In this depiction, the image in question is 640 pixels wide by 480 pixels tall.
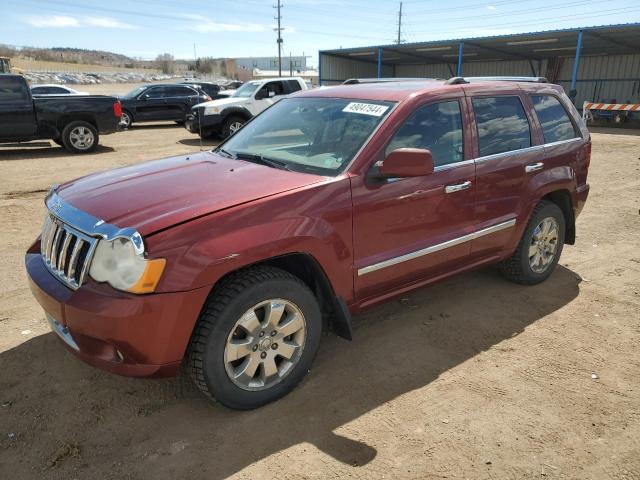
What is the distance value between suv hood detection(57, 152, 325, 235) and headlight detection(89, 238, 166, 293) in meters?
0.12

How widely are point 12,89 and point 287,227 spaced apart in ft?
36.7

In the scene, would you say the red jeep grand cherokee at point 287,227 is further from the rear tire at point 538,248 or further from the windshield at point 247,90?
the windshield at point 247,90

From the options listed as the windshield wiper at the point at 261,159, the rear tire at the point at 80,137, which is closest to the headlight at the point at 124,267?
the windshield wiper at the point at 261,159

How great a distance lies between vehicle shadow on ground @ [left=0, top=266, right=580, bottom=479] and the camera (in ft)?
8.29

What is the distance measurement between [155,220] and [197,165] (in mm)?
1021

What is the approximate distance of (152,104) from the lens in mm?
18094

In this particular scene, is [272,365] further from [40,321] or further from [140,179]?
[40,321]

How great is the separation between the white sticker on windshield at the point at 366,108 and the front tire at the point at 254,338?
4.19 feet

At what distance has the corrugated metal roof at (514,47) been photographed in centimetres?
2105

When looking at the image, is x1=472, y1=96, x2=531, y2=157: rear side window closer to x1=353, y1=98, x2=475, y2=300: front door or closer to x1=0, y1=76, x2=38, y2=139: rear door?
x1=353, y1=98, x2=475, y2=300: front door

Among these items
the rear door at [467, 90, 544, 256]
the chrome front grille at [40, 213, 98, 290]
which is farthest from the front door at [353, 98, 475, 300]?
the chrome front grille at [40, 213, 98, 290]

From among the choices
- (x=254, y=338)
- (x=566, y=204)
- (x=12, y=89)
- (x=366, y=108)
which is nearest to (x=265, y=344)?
(x=254, y=338)

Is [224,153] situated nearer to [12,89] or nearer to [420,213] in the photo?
[420,213]

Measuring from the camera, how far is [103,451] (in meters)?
2.56
